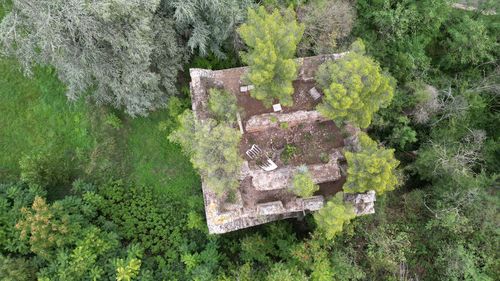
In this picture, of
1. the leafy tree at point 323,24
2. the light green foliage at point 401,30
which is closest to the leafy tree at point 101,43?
the leafy tree at point 323,24

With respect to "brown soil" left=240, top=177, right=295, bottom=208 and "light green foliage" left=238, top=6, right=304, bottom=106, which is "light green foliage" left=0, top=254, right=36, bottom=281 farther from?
"light green foliage" left=238, top=6, right=304, bottom=106

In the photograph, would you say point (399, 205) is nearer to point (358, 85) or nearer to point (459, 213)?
point (459, 213)

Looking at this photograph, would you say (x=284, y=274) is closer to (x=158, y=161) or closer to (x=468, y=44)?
(x=158, y=161)

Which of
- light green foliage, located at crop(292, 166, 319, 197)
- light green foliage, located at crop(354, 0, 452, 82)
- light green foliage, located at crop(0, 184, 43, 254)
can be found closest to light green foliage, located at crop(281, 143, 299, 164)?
light green foliage, located at crop(292, 166, 319, 197)

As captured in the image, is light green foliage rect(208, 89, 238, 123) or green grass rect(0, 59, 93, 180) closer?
light green foliage rect(208, 89, 238, 123)

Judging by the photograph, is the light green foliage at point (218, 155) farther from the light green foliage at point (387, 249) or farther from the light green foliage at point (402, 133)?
the light green foliage at point (402, 133)

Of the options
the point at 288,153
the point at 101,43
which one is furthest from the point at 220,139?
the point at 101,43
